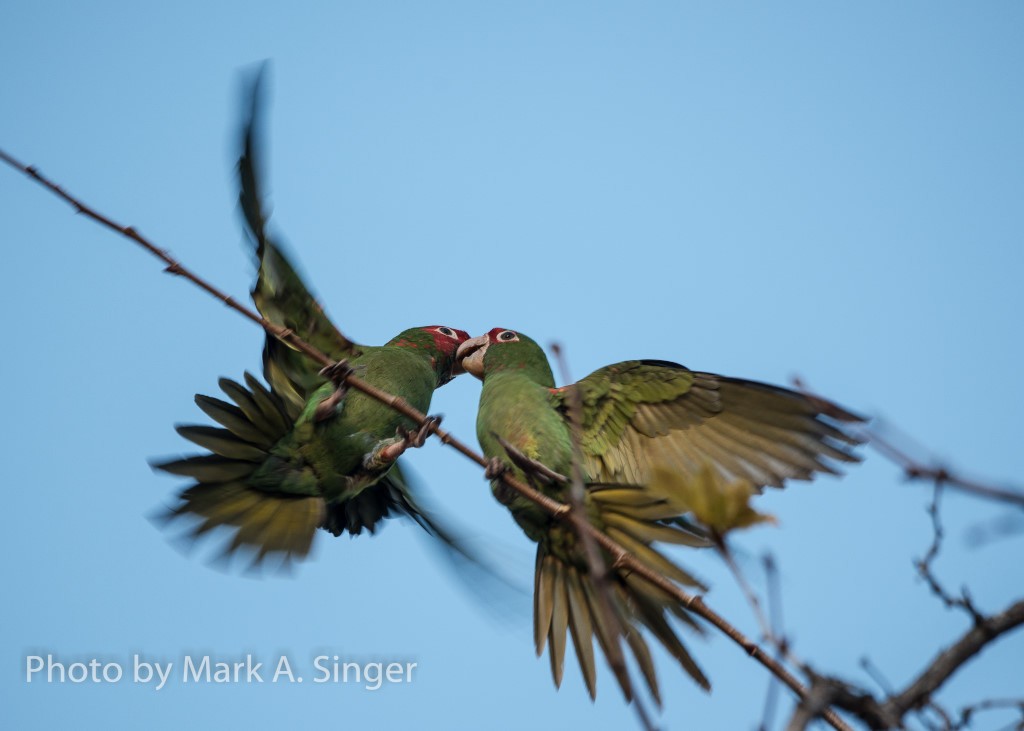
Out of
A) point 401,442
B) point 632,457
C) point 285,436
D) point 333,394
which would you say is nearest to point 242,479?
point 285,436

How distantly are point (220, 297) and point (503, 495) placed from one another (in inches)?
64.4

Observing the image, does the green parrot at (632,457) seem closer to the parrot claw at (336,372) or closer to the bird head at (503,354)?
the bird head at (503,354)

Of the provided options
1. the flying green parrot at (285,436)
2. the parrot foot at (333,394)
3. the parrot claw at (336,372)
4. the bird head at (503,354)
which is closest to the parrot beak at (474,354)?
the bird head at (503,354)

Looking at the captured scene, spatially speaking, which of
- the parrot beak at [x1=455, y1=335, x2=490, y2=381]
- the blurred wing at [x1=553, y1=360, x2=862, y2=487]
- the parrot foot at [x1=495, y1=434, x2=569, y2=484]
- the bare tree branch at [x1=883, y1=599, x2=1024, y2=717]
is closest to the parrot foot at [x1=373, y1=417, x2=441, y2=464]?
the parrot foot at [x1=495, y1=434, x2=569, y2=484]

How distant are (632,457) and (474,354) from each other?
1.45m

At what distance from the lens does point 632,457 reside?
4754mm

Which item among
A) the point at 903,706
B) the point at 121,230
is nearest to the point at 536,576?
the point at 121,230

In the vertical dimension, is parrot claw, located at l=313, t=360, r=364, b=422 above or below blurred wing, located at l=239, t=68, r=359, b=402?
below

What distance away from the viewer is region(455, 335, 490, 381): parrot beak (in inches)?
231

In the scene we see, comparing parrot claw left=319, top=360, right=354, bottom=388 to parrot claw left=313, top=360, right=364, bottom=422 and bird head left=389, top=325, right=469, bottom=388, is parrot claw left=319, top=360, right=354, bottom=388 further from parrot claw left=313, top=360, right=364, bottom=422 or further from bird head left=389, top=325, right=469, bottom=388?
bird head left=389, top=325, right=469, bottom=388

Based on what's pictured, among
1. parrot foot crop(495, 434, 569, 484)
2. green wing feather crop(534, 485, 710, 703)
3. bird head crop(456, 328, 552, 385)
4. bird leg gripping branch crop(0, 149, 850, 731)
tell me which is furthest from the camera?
bird head crop(456, 328, 552, 385)

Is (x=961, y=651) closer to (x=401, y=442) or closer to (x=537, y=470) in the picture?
(x=537, y=470)

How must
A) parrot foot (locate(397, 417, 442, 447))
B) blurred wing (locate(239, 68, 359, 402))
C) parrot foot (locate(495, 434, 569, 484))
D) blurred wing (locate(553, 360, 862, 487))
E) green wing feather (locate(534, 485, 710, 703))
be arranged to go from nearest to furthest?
green wing feather (locate(534, 485, 710, 703)), blurred wing (locate(553, 360, 862, 487)), parrot foot (locate(495, 434, 569, 484)), parrot foot (locate(397, 417, 442, 447)), blurred wing (locate(239, 68, 359, 402))

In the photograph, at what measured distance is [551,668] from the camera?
4285 millimetres
